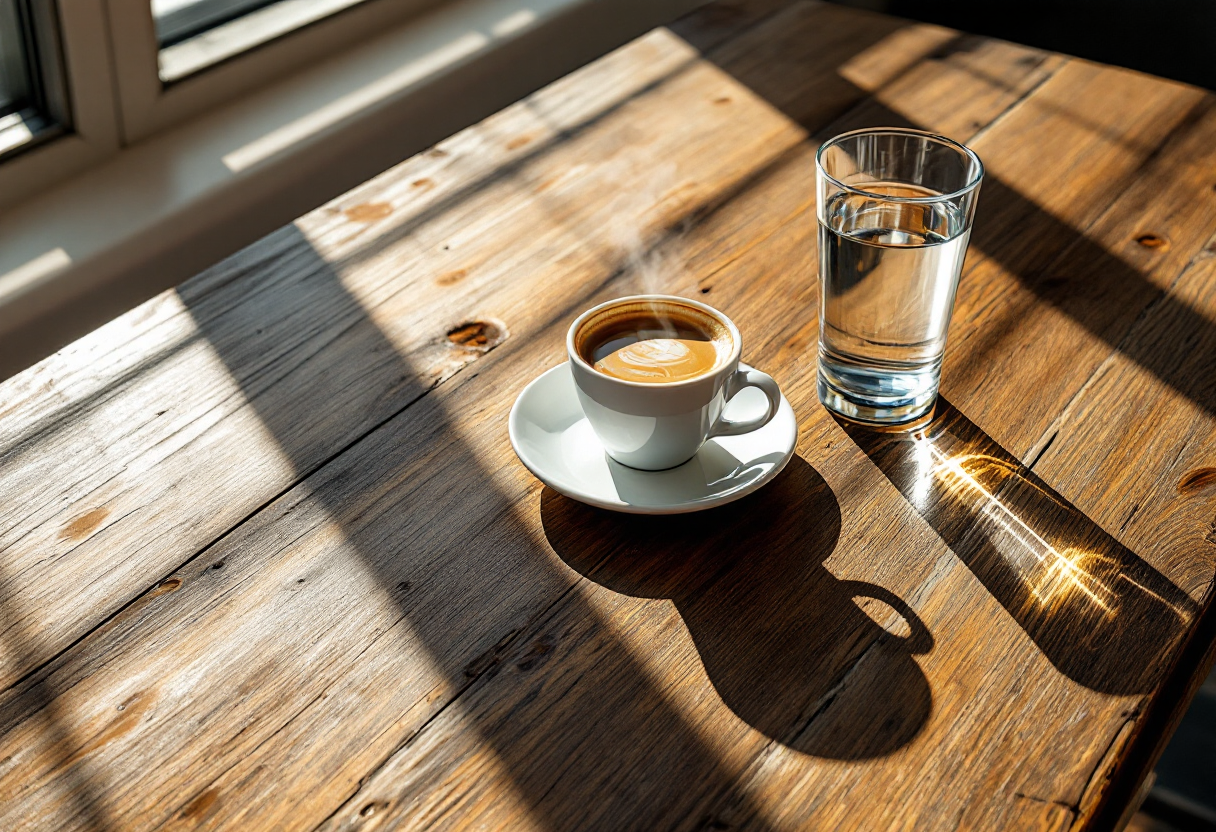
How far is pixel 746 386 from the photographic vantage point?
725 millimetres

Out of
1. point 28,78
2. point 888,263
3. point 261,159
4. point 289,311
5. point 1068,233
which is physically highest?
point 888,263

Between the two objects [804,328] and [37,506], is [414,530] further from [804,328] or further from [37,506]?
[804,328]

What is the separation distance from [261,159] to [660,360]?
1.11 m

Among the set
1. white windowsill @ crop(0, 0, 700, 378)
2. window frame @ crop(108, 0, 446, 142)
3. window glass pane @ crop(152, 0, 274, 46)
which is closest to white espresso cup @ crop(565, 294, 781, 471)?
white windowsill @ crop(0, 0, 700, 378)

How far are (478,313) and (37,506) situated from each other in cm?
38

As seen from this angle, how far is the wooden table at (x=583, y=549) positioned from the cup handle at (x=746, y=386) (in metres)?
0.05

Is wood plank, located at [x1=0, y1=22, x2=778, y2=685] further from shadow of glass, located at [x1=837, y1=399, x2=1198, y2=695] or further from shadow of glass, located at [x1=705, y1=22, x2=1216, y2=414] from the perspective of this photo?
shadow of glass, located at [x1=837, y1=399, x2=1198, y2=695]

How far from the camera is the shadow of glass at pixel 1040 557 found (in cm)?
62

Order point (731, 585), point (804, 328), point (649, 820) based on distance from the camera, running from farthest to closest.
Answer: point (804, 328) < point (731, 585) < point (649, 820)

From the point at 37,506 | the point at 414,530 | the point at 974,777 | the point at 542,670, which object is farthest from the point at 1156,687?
the point at 37,506

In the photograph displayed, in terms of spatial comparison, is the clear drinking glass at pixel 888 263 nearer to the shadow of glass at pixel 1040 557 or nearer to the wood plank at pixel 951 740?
the shadow of glass at pixel 1040 557

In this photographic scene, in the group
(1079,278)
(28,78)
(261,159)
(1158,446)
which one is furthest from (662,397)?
(28,78)

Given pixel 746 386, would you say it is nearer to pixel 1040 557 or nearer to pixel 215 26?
pixel 1040 557

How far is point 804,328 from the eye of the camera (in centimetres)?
89
